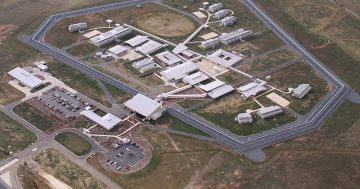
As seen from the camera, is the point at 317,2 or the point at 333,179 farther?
the point at 317,2

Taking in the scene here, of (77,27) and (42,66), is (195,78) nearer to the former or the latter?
(42,66)

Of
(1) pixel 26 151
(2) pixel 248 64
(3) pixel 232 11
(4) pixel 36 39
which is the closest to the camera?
(1) pixel 26 151

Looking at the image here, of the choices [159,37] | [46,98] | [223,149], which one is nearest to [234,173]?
[223,149]

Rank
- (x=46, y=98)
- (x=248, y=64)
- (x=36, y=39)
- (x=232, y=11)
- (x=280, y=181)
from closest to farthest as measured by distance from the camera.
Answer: (x=280, y=181) < (x=46, y=98) < (x=248, y=64) < (x=36, y=39) < (x=232, y=11)

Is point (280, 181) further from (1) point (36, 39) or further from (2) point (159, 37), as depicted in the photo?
(1) point (36, 39)

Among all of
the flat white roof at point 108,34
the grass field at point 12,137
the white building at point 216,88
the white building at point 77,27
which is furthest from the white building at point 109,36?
the grass field at point 12,137

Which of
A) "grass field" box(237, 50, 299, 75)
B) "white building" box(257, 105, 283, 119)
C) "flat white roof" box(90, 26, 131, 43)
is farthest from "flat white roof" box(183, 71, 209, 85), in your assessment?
"flat white roof" box(90, 26, 131, 43)

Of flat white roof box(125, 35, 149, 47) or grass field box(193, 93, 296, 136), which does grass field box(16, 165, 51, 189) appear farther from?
flat white roof box(125, 35, 149, 47)
